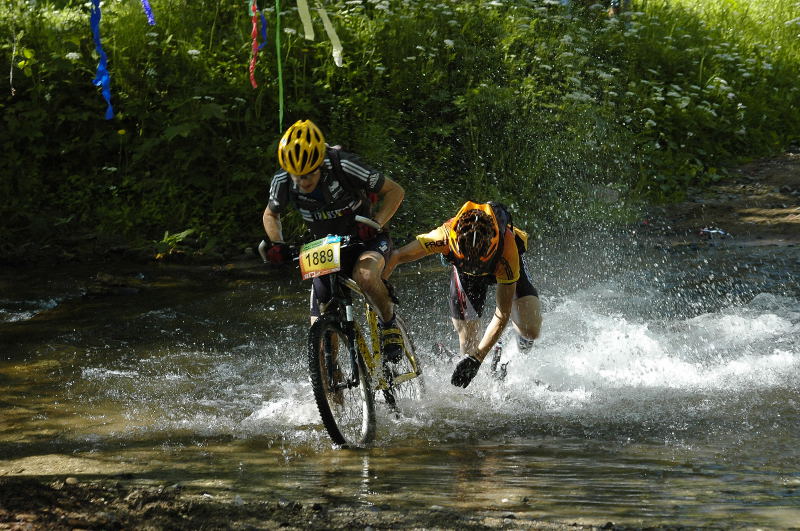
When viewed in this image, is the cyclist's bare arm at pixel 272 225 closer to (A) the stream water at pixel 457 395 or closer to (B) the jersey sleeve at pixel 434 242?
(B) the jersey sleeve at pixel 434 242

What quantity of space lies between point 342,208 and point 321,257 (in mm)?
569

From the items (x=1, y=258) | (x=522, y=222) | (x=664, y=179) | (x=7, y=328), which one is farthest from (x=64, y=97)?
(x=664, y=179)

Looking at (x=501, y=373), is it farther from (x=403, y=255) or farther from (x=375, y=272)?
(x=375, y=272)

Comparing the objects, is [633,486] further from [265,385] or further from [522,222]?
[522,222]

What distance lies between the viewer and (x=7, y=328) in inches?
322

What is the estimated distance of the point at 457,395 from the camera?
6484 mm

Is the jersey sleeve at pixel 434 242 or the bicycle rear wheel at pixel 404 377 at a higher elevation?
the jersey sleeve at pixel 434 242

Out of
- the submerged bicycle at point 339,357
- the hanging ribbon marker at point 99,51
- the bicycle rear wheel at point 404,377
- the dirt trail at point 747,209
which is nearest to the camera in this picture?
the submerged bicycle at point 339,357

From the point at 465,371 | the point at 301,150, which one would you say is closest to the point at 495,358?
the point at 465,371

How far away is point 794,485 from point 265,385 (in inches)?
151

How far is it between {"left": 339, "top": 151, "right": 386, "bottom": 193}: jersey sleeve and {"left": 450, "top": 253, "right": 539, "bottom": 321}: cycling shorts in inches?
39.2

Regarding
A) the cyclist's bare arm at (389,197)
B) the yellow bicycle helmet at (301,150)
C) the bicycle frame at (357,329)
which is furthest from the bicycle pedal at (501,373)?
the yellow bicycle helmet at (301,150)

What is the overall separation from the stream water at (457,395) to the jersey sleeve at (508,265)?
38.3 inches

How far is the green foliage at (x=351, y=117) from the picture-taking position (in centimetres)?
1169
